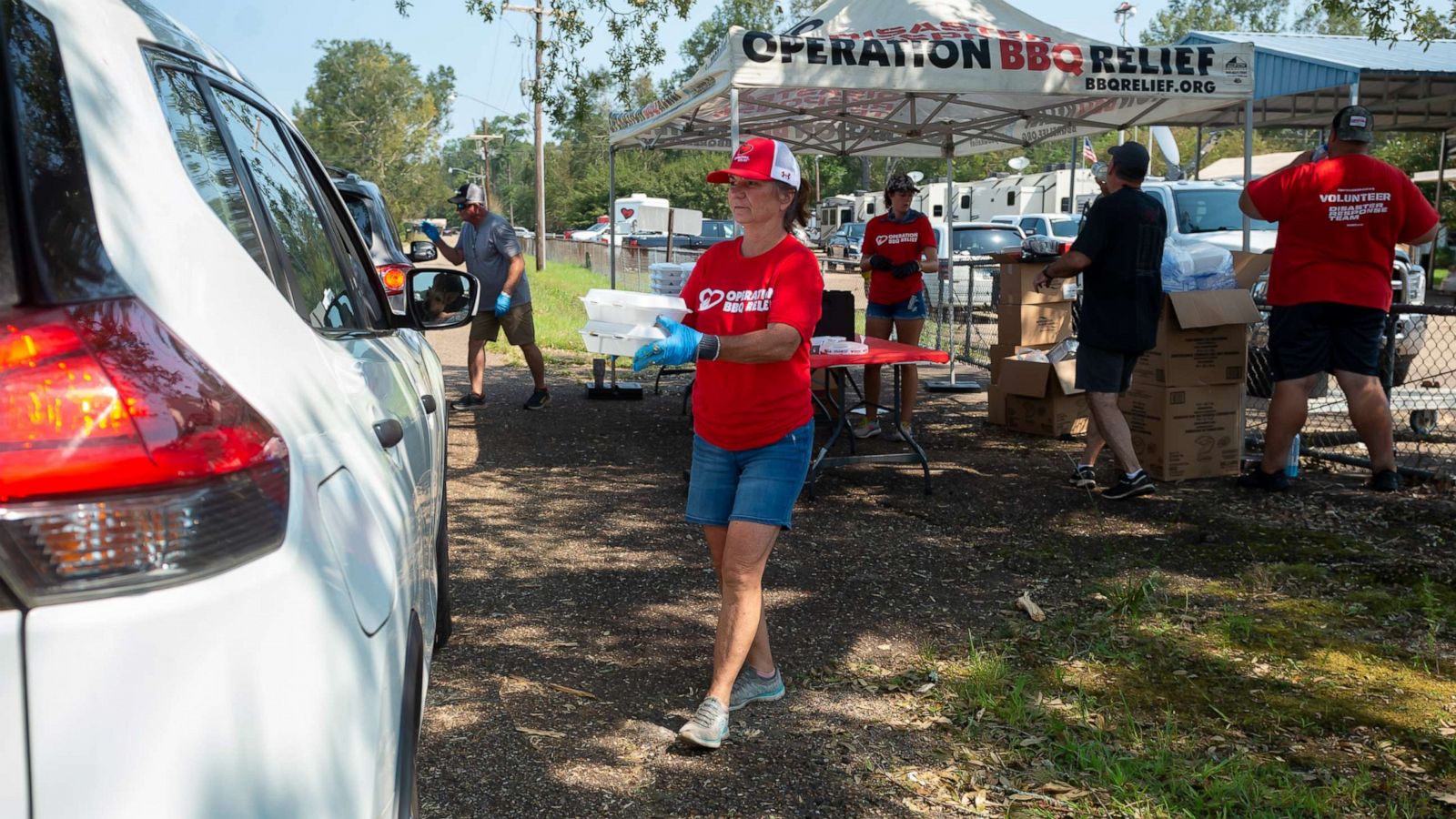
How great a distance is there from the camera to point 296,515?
1.38 metres

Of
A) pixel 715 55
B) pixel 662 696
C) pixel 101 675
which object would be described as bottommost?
pixel 662 696

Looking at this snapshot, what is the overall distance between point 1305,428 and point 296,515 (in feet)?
29.4

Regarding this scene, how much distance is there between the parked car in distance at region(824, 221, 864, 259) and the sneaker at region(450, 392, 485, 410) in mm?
22444

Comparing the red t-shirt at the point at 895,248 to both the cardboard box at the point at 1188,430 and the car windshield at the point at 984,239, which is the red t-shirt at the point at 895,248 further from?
the car windshield at the point at 984,239

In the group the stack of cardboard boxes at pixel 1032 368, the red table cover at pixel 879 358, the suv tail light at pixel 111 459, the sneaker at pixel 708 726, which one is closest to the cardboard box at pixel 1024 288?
the stack of cardboard boxes at pixel 1032 368

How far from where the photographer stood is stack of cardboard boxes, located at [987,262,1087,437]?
870 centimetres

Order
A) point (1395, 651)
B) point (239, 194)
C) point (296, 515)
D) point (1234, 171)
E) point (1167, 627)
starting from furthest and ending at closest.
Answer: point (1234, 171) < point (1167, 627) < point (1395, 651) < point (239, 194) < point (296, 515)

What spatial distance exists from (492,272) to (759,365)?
6.84 m

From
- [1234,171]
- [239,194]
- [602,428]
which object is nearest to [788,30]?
[602,428]

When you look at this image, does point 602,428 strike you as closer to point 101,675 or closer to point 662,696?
point 662,696

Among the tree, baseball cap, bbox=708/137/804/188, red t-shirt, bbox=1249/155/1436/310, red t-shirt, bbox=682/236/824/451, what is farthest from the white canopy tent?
the tree

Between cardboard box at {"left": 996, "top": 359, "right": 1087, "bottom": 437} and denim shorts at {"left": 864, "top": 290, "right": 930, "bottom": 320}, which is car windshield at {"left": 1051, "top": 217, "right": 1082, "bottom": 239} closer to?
denim shorts at {"left": 864, "top": 290, "right": 930, "bottom": 320}

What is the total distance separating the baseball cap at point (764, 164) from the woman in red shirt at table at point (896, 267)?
5.38 metres

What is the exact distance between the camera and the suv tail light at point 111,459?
1.17 metres
